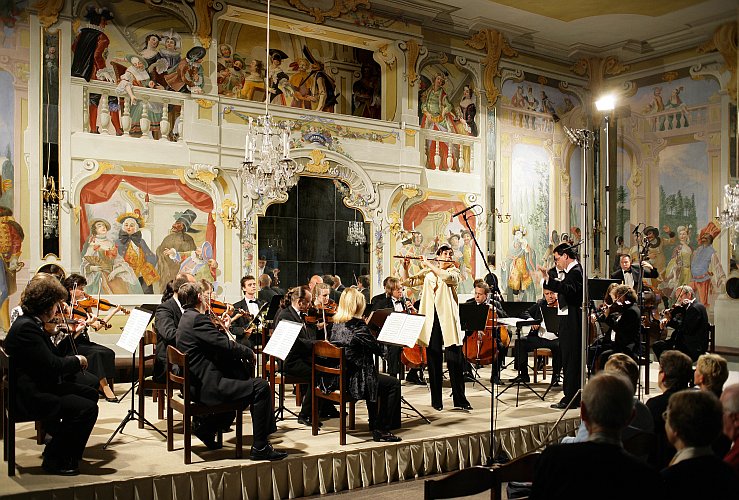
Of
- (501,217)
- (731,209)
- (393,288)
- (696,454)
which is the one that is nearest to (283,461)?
(696,454)

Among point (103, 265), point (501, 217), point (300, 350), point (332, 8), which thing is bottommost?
point (300, 350)

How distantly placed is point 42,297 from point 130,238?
5952mm

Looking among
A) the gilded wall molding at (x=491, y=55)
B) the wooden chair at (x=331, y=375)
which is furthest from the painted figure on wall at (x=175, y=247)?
the gilded wall molding at (x=491, y=55)

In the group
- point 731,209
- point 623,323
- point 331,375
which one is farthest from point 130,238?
point 731,209

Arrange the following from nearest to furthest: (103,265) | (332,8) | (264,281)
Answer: (103,265)
(264,281)
(332,8)

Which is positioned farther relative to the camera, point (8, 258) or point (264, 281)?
point (264, 281)

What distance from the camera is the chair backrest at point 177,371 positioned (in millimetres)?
5457

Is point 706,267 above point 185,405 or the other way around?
above

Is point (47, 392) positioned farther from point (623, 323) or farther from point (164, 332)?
point (623, 323)

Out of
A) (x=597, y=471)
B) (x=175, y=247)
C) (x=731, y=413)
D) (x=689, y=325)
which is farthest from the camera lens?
(x=175, y=247)

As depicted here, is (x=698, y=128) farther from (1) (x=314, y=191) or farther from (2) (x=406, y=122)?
(1) (x=314, y=191)

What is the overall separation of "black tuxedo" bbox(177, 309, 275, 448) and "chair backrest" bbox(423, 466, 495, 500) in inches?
106

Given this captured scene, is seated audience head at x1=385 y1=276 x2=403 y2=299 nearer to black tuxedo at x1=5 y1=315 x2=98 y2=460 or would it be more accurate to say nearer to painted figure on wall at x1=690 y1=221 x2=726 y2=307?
black tuxedo at x1=5 y1=315 x2=98 y2=460

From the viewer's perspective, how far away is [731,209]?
1470cm
